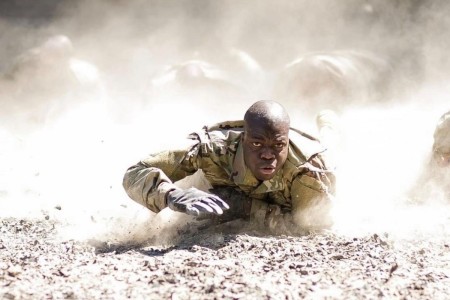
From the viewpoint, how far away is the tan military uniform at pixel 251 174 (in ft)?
12.0

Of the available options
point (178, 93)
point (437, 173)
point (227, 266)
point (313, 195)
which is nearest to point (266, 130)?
point (313, 195)

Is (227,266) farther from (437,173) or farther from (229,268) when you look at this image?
(437,173)

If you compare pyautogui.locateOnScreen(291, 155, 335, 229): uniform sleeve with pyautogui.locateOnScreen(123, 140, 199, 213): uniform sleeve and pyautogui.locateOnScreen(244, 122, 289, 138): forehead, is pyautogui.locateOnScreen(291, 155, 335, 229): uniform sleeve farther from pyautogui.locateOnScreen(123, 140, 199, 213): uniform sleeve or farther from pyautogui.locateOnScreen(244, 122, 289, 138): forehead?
pyautogui.locateOnScreen(123, 140, 199, 213): uniform sleeve

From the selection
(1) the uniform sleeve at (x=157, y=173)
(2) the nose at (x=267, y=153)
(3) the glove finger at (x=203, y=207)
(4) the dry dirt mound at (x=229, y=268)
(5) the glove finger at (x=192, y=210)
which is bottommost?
(4) the dry dirt mound at (x=229, y=268)

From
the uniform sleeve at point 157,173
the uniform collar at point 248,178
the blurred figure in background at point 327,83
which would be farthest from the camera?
the blurred figure in background at point 327,83

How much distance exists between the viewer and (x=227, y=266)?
2.88 m

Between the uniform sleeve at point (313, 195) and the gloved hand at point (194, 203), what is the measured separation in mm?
606

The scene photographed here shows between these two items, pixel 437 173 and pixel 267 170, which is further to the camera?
pixel 437 173

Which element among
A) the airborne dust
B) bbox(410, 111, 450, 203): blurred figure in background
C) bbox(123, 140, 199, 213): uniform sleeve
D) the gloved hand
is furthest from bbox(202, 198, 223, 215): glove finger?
A: bbox(410, 111, 450, 203): blurred figure in background

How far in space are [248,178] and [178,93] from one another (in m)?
3.55

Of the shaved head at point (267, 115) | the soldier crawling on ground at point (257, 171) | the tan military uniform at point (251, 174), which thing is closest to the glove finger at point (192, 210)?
the soldier crawling on ground at point (257, 171)

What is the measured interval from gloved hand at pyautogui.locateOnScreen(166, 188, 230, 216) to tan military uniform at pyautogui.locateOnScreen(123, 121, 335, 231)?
0.31m

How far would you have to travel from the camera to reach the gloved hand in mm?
3127

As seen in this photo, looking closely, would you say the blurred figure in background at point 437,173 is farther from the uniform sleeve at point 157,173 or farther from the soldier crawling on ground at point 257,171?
the uniform sleeve at point 157,173
